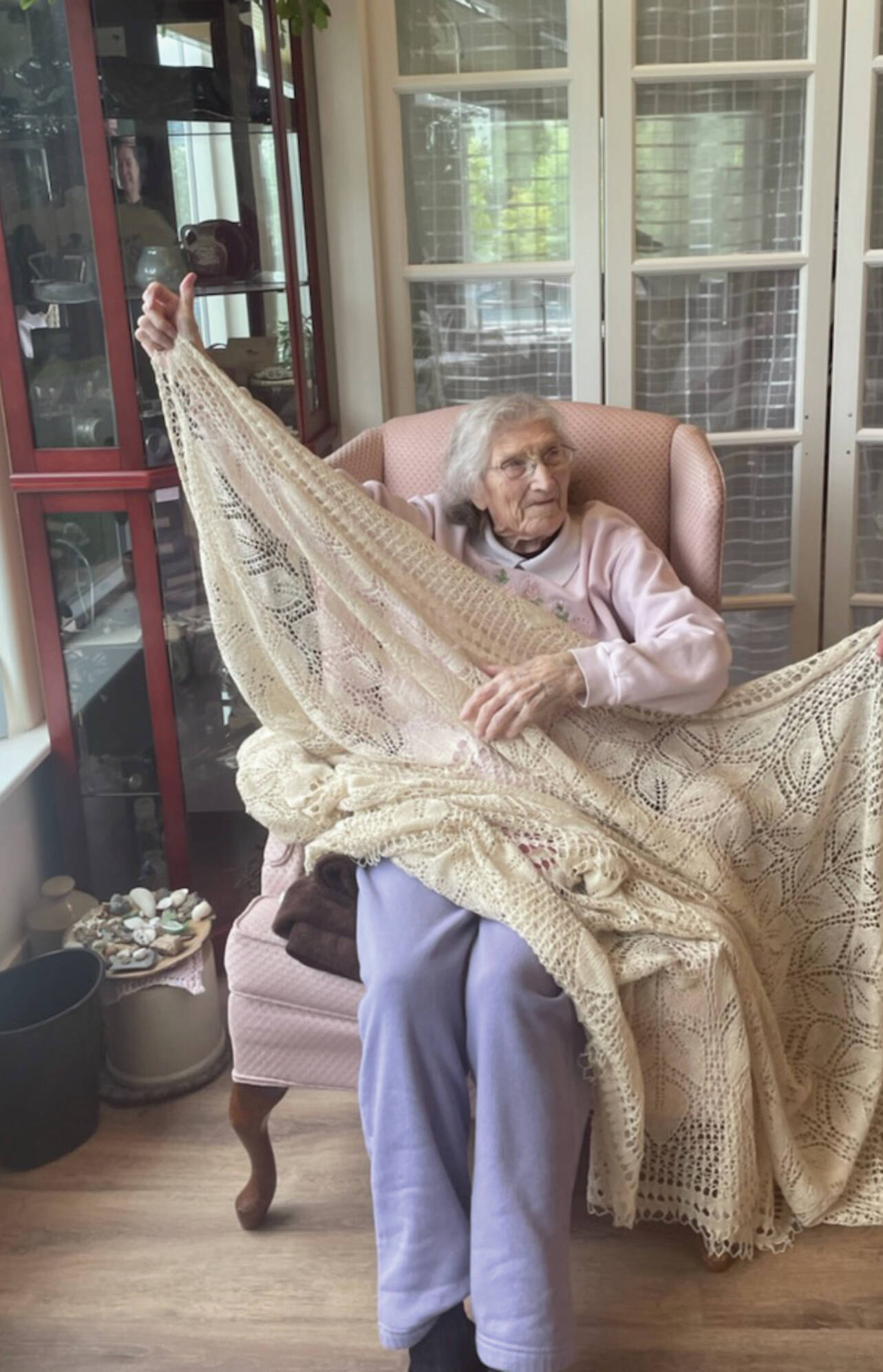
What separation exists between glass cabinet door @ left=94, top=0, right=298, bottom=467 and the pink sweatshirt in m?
0.45

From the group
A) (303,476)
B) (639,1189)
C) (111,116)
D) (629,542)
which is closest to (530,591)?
(629,542)

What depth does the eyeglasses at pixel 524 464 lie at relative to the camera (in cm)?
197

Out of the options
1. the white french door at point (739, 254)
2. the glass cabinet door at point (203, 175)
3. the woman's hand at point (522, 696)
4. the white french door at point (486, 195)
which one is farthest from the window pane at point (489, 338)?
the woman's hand at point (522, 696)

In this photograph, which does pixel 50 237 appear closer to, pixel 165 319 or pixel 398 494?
pixel 165 319

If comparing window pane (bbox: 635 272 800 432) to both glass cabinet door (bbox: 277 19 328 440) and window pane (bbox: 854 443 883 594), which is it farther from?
glass cabinet door (bbox: 277 19 328 440)

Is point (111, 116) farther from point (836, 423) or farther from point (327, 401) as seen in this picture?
point (836, 423)

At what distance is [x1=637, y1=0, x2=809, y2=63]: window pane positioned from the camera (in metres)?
2.45

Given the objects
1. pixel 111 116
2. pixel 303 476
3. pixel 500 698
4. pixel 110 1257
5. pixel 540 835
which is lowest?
pixel 110 1257

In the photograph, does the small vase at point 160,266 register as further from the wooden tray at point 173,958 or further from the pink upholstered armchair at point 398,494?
the wooden tray at point 173,958

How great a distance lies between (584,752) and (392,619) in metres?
0.34

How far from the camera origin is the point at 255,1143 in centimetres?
186

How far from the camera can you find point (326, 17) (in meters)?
2.44

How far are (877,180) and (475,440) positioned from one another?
3.59ft

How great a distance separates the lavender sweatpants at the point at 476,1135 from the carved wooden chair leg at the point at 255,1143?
0.86 feet
